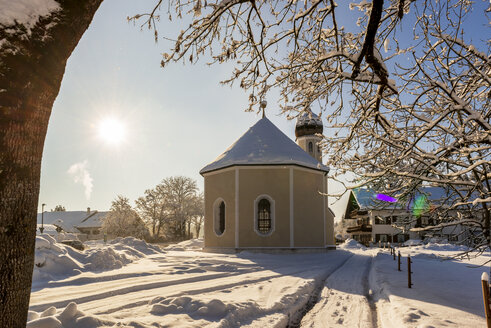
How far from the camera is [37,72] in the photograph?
261cm

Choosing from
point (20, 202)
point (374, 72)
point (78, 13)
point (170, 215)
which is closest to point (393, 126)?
point (374, 72)

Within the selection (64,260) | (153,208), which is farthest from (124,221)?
(64,260)

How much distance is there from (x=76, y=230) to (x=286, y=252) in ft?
207

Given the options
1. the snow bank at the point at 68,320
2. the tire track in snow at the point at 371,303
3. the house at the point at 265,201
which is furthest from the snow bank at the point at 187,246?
the snow bank at the point at 68,320

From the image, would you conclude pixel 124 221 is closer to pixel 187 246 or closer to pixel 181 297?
pixel 187 246

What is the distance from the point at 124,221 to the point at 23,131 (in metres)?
47.8

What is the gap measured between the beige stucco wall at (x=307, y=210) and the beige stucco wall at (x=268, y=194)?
24.0 inches

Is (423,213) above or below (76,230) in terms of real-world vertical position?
above

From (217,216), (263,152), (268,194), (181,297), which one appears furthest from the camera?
(217,216)

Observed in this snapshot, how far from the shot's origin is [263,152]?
20.4 m

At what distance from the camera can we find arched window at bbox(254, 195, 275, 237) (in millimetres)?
19438

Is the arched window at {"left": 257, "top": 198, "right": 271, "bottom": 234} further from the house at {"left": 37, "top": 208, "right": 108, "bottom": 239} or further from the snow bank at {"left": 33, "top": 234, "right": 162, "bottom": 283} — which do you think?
the house at {"left": 37, "top": 208, "right": 108, "bottom": 239}

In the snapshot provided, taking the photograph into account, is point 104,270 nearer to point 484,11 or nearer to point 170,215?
point 484,11

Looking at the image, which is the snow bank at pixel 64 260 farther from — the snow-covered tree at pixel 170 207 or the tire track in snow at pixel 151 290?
the snow-covered tree at pixel 170 207
